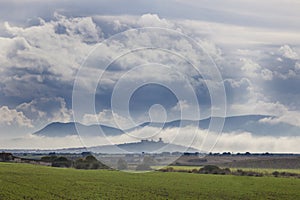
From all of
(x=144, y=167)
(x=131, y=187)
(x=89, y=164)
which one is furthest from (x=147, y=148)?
(x=89, y=164)

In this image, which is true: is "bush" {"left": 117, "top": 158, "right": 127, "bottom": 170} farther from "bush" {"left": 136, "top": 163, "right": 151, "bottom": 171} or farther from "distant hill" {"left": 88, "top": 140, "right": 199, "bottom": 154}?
"distant hill" {"left": 88, "top": 140, "right": 199, "bottom": 154}

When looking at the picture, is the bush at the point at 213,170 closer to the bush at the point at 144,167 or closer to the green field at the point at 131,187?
the bush at the point at 144,167

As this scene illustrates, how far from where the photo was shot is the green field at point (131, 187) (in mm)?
82125

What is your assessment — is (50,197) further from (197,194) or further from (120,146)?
(120,146)

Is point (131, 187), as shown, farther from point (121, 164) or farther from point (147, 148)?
point (121, 164)

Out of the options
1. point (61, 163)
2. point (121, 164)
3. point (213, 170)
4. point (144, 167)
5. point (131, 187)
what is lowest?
point (131, 187)

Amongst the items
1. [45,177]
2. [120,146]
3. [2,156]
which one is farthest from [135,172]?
[2,156]

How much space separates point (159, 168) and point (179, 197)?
56.5 m

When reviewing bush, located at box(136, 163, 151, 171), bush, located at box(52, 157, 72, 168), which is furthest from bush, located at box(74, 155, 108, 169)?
bush, located at box(136, 163, 151, 171)

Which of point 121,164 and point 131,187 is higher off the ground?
point 121,164

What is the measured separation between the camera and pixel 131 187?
308 feet

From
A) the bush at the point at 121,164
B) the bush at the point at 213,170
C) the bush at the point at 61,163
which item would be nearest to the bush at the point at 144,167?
the bush at the point at 121,164

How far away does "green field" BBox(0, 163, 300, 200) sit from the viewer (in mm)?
82125

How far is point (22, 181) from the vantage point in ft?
307
